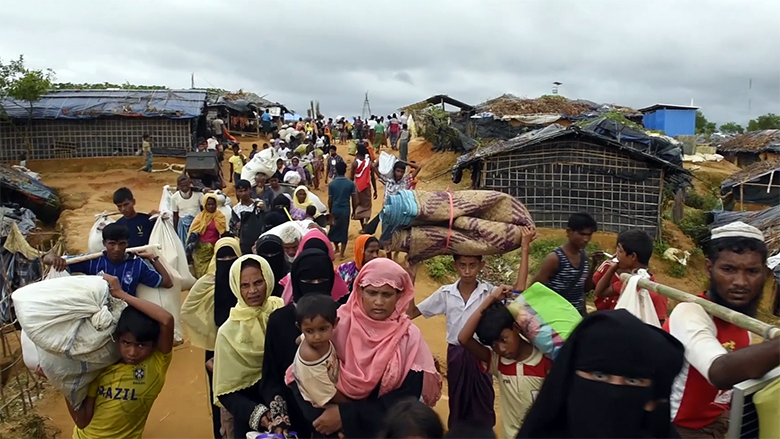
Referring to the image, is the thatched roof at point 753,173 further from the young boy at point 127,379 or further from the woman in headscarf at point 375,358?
the young boy at point 127,379

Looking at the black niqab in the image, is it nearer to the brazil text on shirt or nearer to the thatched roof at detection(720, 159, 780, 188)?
the brazil text on shirt

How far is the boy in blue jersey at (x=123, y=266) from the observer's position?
382cm

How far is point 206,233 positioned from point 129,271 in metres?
2.55

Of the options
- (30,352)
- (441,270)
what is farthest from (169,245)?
(441,270)

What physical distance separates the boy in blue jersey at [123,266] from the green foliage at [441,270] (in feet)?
19.3

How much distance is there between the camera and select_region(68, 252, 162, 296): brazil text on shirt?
381 cm

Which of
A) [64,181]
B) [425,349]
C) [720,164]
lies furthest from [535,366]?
[720,164]

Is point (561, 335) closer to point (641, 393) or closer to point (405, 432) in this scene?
point (641, 393)

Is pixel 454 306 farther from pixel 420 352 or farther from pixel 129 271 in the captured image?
pixel 129 271

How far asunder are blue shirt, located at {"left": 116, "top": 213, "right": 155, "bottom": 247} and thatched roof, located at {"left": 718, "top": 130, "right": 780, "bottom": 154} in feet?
99.8

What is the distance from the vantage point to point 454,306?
3389 millimetres

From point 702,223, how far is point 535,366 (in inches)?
602

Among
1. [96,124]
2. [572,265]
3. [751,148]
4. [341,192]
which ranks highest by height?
[751,148]

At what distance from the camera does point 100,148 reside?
18969 mm
